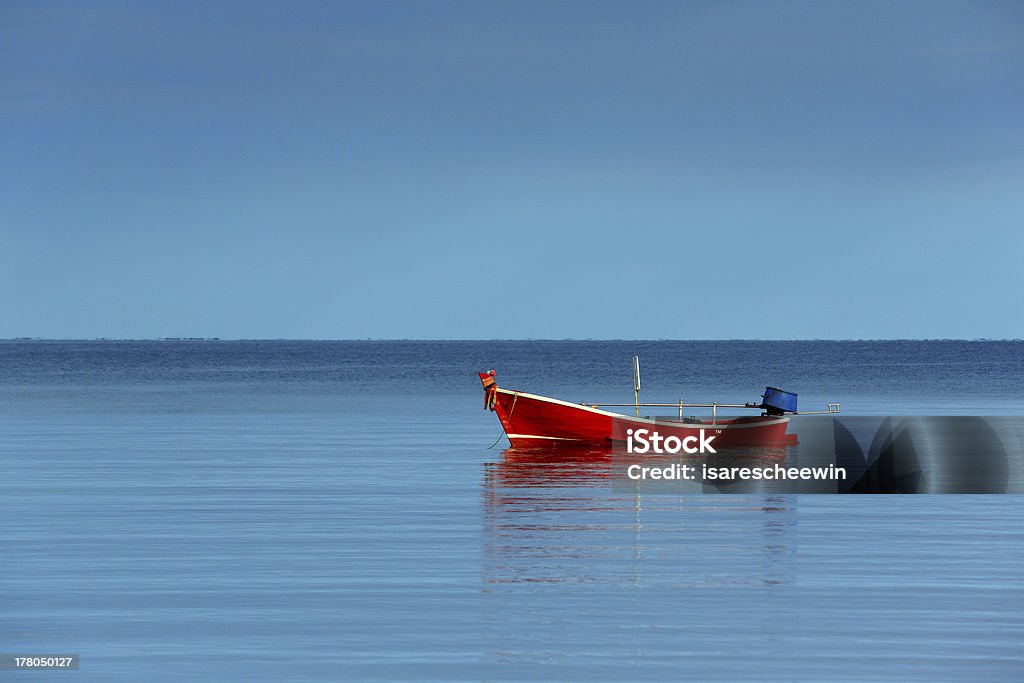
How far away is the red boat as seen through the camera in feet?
105

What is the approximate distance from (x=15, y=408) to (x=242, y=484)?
104ft

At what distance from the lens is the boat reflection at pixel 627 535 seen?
A: 14.5 m

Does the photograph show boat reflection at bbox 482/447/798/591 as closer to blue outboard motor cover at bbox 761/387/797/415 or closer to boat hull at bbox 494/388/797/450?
boat hull at bbox 494/388/797/450

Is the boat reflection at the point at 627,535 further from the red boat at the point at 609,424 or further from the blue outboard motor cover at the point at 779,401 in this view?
the blue outboard motor cover at the point at 779,401

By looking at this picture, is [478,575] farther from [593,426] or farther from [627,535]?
[593,426]

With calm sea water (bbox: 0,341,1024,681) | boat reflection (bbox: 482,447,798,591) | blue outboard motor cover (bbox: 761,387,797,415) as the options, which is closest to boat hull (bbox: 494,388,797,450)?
blue outboard motor cover (bbox: 761,387,797,415)

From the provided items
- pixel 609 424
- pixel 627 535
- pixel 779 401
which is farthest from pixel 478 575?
pixel 779 401

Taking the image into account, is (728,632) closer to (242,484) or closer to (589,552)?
(589,552)

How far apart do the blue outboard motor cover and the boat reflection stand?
Result: 28.6 ft

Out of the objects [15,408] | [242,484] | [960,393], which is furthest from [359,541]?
[960,393]

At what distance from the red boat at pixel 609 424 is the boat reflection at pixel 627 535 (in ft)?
21.8

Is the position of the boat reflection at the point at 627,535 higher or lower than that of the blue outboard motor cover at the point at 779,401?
lower

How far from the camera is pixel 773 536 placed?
56.7 feet

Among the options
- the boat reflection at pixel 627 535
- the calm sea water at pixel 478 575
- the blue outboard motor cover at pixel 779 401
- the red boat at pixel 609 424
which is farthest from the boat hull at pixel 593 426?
the boat reflection at pixel 627 535
